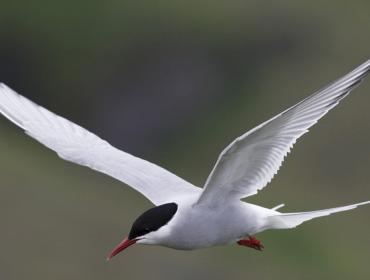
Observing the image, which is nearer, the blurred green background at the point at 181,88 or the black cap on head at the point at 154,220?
the black cap on head at the point at 154,220

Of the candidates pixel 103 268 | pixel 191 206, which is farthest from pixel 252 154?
pixel 103 268

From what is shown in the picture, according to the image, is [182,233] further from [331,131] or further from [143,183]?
[331,131]

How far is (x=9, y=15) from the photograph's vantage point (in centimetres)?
2709

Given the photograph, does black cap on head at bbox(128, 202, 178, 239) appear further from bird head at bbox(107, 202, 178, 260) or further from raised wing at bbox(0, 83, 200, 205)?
raised wing at bbox(0, 83, 200, 205)

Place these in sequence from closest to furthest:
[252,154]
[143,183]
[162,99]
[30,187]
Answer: [252,154] < [143,183] < [30,187] < [162,99]

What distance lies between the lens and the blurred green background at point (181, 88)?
24.0 m

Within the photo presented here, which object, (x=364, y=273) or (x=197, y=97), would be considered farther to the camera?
(x=197, y=97)

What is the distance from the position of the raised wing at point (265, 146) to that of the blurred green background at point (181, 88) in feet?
40.4

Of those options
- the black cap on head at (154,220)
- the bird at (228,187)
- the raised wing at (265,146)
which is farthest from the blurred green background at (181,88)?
the black cap on head at (154,220)

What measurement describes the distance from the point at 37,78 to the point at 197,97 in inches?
107

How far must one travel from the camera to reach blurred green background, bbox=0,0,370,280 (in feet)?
78.7

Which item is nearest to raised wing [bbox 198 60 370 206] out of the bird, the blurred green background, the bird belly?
the bird

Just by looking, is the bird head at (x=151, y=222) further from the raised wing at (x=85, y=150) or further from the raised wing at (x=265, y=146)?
the raised wing at (x=85, y=150)

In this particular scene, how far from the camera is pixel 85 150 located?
1189 centimetres
